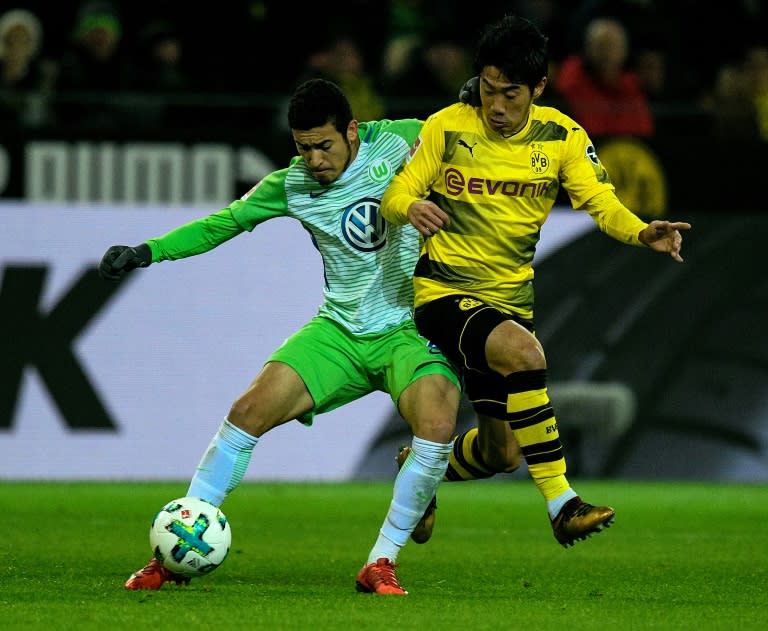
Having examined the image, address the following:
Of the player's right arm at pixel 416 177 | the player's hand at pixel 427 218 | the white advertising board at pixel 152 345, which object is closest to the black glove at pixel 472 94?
the player's right arm at pixel 416 177

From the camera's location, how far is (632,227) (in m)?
6.57

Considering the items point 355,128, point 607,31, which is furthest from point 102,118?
point 355,128

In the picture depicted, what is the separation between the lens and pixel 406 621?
5.52 meters

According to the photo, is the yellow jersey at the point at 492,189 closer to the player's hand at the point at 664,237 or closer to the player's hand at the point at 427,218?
the player's hand at the point at 664,237

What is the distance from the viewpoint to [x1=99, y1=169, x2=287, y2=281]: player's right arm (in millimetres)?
6499

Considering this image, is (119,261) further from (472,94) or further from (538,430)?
(538,430)

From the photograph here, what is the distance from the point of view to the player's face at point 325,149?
671cm

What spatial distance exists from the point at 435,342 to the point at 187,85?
262 inches

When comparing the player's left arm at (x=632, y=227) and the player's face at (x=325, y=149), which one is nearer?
the player's left arm at (x=632, y=227)

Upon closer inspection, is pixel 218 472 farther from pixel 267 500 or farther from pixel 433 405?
pixel 267 500

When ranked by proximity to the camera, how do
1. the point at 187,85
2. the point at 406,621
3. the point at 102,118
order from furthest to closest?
the point at 187,85, the point at 102,118, the point at 406,621

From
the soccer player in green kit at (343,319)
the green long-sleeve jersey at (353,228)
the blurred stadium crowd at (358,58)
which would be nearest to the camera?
the soccer player in green kit at (343,319)

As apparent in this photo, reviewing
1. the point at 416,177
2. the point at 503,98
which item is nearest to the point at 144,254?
the point at 416,177

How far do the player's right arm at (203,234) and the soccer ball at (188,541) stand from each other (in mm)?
1001
